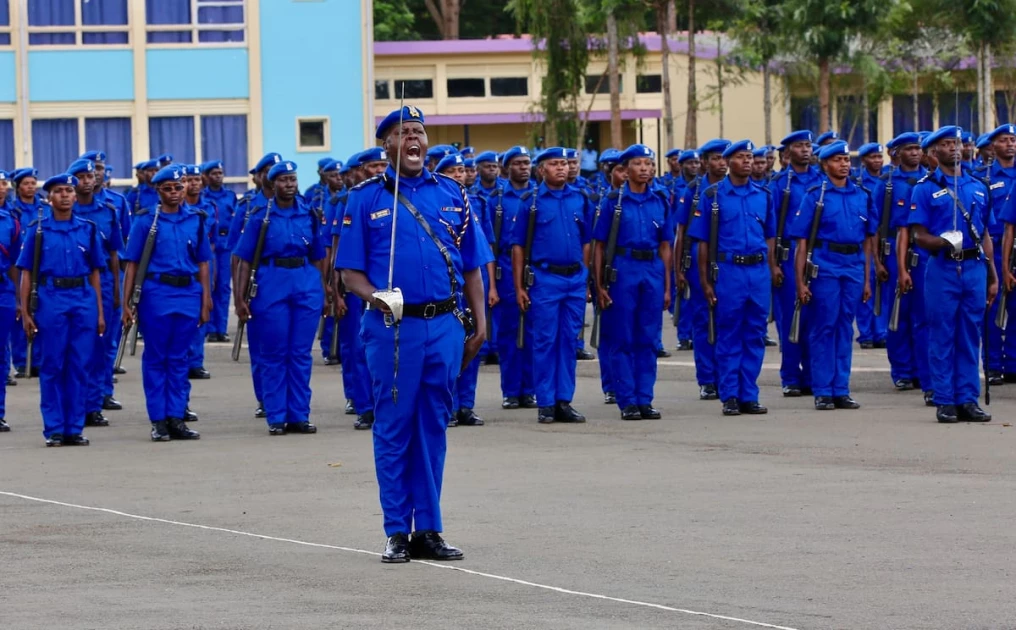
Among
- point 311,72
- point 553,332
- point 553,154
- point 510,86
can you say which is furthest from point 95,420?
point 510,86

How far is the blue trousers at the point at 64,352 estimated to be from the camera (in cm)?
1523

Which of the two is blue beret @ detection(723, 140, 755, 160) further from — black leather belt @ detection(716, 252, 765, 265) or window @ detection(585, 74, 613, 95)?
window @ detection(585, 74, 613, 95)

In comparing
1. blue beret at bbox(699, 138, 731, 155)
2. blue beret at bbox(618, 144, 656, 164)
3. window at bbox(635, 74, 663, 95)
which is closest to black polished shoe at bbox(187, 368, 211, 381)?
blue beret at bbox(699, 138, 731, 155)

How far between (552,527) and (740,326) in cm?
599

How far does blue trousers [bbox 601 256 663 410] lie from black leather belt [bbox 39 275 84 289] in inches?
166

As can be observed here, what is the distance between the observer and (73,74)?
3981 centimetres

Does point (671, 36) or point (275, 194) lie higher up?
point (671, 36)

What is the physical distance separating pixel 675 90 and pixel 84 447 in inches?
1806

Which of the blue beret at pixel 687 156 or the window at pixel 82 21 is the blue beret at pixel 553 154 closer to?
the blue beret at pixel 687 156

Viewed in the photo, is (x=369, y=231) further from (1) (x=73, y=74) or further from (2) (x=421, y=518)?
(1) (x=73, y=74)

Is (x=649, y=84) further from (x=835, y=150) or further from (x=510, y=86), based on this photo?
(x=835, y=150)

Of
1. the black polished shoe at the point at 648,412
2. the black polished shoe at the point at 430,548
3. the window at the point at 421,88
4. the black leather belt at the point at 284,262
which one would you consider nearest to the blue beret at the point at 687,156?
the black polished shoe at the point at 648,412

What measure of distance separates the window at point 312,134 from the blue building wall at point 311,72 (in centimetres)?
12

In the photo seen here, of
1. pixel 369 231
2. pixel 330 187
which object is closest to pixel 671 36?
pixel 330 187
